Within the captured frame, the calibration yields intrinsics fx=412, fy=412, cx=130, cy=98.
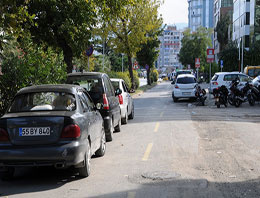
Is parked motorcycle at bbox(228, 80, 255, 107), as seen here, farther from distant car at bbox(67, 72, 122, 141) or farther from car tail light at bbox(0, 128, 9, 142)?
car tail light at bbox(0, 128, 9, 142)

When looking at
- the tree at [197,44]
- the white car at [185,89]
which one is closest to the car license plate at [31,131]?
the white car at [185,89]

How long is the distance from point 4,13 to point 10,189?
19.7 feet

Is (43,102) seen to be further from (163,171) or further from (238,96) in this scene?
(238,96)

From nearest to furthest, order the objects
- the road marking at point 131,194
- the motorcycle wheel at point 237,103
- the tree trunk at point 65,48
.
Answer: the road marking at point 131,194
the tree trunk at point 65,48
the motorcycle wheel at point 237,103

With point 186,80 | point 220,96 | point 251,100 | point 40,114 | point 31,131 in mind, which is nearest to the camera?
point 31,131

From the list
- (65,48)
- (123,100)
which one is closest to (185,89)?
(65,48)

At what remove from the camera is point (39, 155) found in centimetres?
661

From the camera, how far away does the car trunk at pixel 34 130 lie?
6.73 meters

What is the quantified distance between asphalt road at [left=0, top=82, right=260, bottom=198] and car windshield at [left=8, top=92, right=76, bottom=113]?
1.26 metres

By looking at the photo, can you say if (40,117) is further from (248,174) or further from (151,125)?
(151,125)

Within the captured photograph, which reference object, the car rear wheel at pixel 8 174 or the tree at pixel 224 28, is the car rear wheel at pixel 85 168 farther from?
the tree at pixel 224 28

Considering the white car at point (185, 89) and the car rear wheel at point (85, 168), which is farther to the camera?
the white car at point (185, 89)

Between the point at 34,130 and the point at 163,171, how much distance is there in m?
2.47

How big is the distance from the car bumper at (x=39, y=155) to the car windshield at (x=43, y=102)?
82 cm
